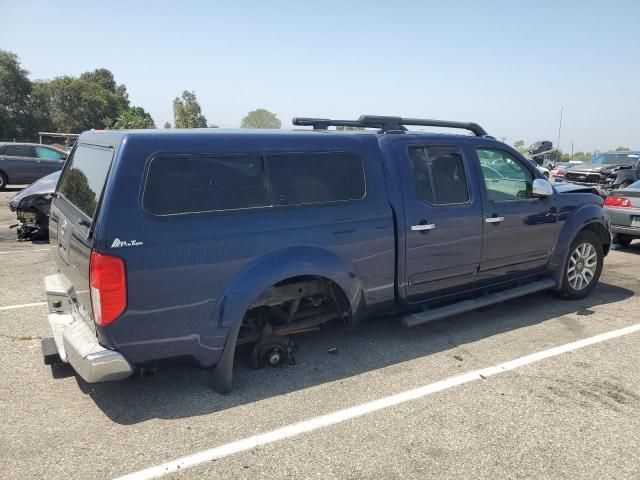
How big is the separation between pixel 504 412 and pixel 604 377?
1082 millimetres

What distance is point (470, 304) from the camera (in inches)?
186

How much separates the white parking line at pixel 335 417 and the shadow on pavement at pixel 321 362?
441 millimetres

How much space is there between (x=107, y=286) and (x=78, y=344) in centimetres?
54

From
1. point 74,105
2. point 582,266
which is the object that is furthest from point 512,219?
point 74,105

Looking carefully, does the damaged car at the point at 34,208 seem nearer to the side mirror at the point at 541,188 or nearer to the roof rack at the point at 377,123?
the roof rack at the point at 377,123

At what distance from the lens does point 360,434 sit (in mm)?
3094

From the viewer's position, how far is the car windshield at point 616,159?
1712cm

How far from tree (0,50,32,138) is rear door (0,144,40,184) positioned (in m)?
41.0

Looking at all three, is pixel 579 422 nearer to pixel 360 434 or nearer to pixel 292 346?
pixel 360 434

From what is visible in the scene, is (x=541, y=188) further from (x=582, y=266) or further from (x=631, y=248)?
(x=631, y=248)

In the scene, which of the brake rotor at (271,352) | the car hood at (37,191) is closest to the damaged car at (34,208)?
the car hood at (37,191)

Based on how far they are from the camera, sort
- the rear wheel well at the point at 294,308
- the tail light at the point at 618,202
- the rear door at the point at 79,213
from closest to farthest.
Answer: the rear door at the point at 79,213
the rear wheel well at the point at 294,308
the tail light at the point at 618,202

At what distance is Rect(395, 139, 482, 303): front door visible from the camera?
14.1 feet

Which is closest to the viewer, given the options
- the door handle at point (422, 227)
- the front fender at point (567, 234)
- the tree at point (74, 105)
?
the door handle at point (422, 227)
